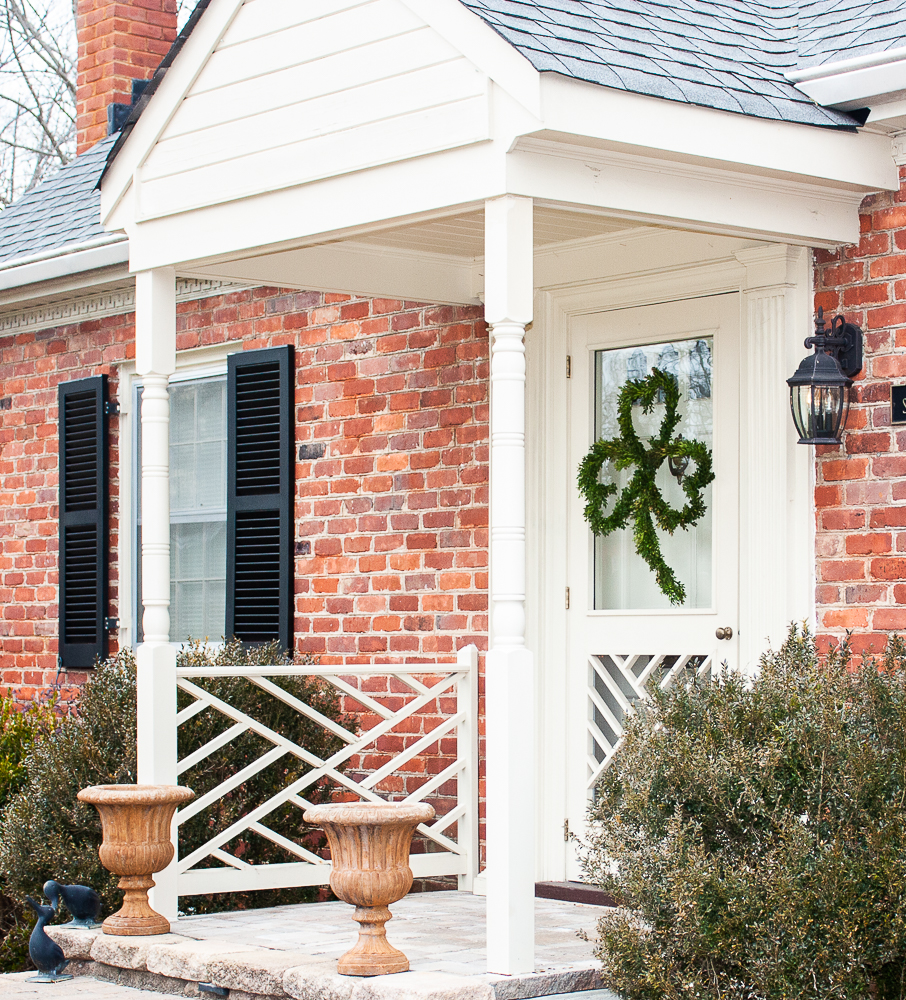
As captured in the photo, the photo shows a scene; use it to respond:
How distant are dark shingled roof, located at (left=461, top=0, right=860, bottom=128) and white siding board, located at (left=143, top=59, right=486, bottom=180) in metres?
0.26

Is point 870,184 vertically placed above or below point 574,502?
above

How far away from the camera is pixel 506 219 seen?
515cm

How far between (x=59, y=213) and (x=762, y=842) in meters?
7.05

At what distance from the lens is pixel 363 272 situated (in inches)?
280

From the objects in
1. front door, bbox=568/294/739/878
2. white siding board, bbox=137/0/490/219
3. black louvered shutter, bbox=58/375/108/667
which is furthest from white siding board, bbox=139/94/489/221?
black louvered shutter, bbox=58/375/108/667

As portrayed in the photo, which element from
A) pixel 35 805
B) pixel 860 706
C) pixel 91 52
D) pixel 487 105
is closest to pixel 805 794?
pixel 860 706

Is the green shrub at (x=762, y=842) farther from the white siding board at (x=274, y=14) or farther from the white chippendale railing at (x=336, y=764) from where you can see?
the white siding board at (x=274, y=14)

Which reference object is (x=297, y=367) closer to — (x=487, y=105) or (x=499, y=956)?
(x=487, y=105)

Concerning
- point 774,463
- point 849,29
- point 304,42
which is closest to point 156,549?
point 304,42

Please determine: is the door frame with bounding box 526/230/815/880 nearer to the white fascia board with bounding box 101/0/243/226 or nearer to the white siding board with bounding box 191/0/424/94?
the white siding board with bounding box 191/0/424/94

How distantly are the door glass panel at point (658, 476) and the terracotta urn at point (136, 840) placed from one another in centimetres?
202

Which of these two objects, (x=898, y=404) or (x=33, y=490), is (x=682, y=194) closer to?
(x=898, y=404)

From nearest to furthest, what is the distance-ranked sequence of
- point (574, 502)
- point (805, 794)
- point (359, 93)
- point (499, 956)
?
point (805, 794) → point (499, 956) → point (359, 93) → point (574, 502)

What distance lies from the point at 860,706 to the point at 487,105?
2.24m
